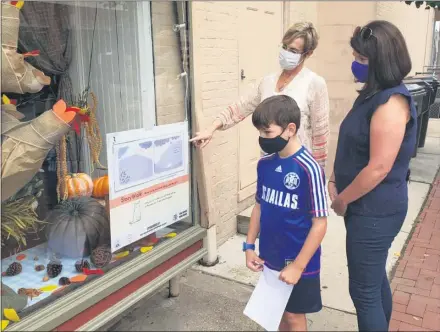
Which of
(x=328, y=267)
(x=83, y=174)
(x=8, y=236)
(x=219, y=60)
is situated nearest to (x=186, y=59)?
(x=219, y=60)

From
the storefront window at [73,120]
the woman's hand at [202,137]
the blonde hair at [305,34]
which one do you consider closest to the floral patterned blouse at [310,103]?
the blonde hair at [305,34]

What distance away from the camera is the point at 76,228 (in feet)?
8.26

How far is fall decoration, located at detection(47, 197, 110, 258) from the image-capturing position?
251 cm

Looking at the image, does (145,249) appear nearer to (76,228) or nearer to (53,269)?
(76,228)

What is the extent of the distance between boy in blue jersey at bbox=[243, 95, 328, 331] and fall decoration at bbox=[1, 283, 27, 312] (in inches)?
44.5

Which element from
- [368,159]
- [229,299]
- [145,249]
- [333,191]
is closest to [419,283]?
[229,299]

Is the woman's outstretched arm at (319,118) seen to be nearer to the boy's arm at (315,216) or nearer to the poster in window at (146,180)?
the boy's arm at (315,216)

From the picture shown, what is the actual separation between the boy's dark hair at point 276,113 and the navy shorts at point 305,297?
0.70 meters

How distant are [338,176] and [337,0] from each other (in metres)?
0.79

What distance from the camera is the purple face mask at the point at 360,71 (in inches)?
79.0

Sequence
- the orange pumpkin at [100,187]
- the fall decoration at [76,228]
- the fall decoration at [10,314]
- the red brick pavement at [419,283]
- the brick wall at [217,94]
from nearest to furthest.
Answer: the fall decoration at [10,314]
the fall decoration at [76,228]
the orange pumpkin at [100,187]
the red brick pavement at [419,283]
the brick wall at [217,94]

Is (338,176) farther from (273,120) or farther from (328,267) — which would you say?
(328,267)

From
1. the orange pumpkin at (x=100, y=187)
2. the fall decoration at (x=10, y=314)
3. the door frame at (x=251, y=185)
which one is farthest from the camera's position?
the door frame at (x=251, y=185)

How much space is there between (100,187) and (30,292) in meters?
0.70
